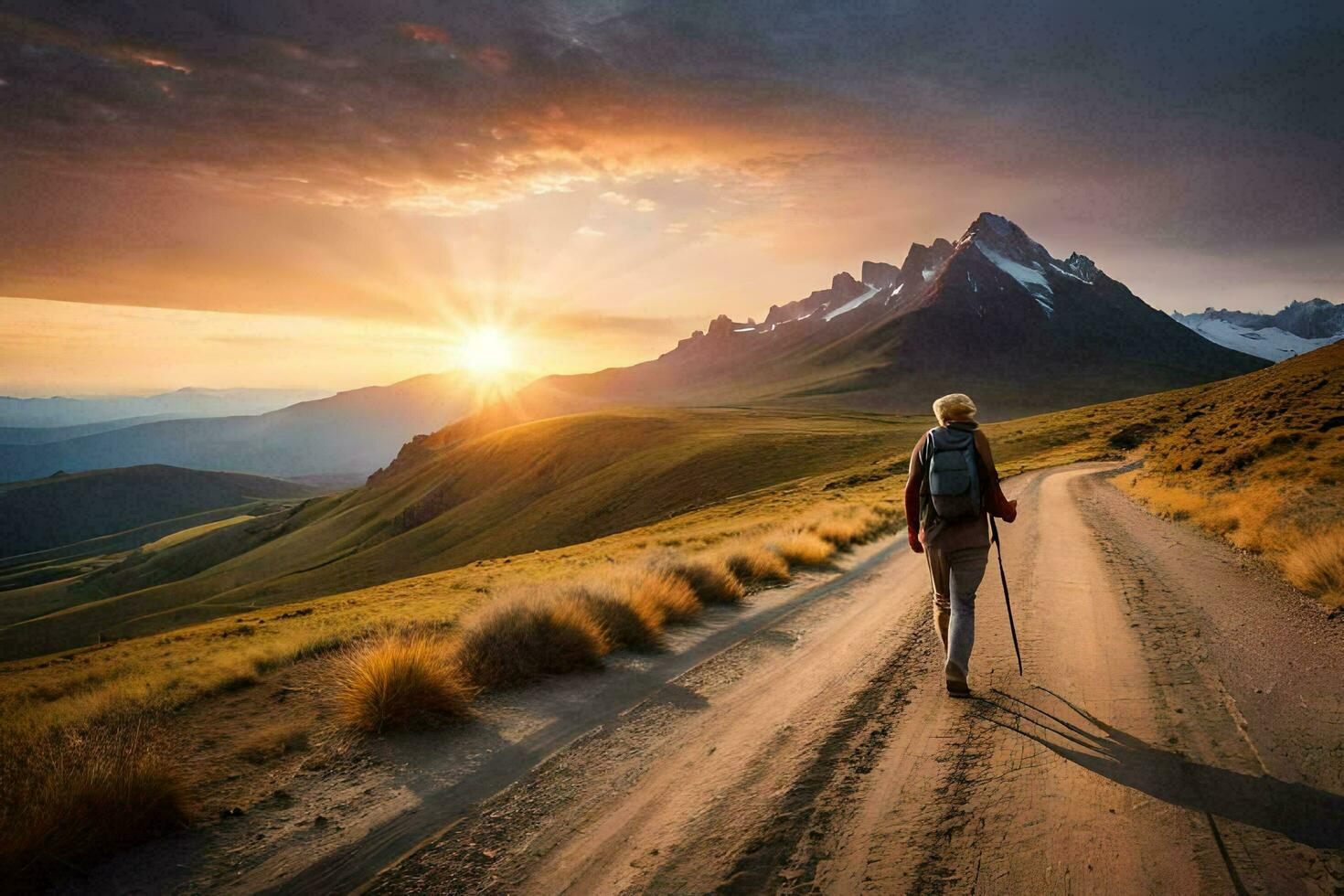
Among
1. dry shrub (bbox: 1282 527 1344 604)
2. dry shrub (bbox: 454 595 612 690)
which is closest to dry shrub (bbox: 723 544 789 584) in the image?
dry shrub (bbox: 454 595 612 690)

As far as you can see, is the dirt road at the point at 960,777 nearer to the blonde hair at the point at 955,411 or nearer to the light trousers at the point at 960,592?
the light trousers at the point at 960,592

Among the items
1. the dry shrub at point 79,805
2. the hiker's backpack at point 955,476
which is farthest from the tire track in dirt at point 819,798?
the dry shrub at point 79,805

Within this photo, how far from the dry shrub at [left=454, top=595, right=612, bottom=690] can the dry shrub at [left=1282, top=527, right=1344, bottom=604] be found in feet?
33.5

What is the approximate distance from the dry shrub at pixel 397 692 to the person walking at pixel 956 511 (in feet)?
16.0

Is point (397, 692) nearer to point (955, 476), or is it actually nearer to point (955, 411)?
point (955, 476)

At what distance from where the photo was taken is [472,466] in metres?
89.2

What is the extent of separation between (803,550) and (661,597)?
606 cm

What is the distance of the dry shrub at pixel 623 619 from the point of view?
8406 millimetres

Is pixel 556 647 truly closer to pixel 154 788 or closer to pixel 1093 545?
pixel 154 788

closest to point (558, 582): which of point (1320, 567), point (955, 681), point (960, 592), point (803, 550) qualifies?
point (803, 550)

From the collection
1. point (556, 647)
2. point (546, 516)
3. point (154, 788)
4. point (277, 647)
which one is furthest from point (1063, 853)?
point (546, 516)

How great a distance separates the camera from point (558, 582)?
11.4 m

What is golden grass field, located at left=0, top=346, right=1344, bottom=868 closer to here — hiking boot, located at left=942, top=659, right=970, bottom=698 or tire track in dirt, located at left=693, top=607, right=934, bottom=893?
tire track in dirt, located at left=693, top=607, right=934, bottom=893

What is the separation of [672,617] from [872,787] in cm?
541
